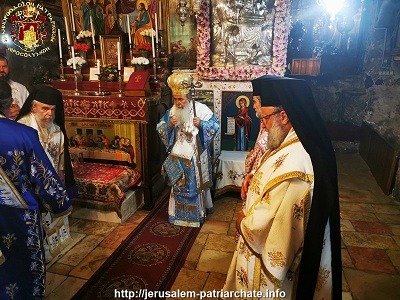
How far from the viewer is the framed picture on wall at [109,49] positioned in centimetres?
643

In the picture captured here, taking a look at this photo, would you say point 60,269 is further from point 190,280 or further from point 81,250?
point 190,280

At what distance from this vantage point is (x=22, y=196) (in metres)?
2.44

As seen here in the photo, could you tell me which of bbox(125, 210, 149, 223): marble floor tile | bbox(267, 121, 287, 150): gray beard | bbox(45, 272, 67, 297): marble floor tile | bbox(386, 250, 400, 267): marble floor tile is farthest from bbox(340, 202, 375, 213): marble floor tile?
bbox(45, 272, 67, 297): marble floor tile

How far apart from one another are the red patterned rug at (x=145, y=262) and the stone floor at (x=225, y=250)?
0.12 meters

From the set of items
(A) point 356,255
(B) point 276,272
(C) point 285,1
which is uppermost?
(C) point 285,1

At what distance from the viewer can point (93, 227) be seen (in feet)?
15.6

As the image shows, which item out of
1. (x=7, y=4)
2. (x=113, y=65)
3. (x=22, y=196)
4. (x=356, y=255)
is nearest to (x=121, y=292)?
(x=22, y=196)

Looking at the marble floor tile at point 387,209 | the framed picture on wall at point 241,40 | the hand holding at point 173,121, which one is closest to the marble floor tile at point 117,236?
the hand holding at point 173,121

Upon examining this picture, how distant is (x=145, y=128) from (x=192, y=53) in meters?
2.48

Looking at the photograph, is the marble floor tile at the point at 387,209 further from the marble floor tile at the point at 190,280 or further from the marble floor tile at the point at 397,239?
the marble floor tile at the point at 190,280

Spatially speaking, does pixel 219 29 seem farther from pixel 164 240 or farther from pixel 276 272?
pixel 276 272

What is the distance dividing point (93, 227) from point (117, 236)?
0.53 meters

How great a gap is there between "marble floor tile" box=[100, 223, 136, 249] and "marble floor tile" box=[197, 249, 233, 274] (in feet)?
4.12

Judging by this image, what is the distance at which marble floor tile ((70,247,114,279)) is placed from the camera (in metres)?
3.62
